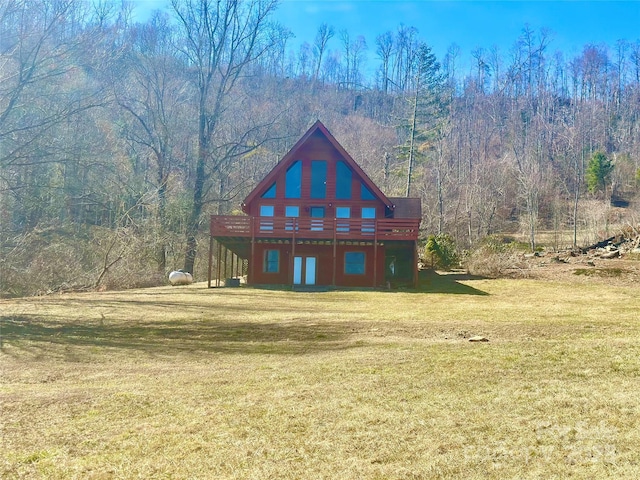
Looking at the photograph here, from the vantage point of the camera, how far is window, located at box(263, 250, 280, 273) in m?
Answer: 22.8

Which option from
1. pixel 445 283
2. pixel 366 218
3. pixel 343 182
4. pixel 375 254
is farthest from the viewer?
pixel 343 182

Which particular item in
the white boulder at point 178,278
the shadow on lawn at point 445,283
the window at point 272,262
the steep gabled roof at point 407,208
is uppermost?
the steep gabled roof at point 407,208

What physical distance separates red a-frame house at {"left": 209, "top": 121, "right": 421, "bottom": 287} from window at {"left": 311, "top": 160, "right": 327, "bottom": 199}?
0.15 feet

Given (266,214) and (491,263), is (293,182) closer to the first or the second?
(266,214)

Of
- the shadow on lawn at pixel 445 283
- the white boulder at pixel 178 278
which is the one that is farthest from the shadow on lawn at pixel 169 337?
the white boulder at pixel 178 278

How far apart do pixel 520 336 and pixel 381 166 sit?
3708 cm

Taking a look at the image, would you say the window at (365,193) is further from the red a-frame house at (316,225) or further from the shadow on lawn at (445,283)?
the shadow on lawn at (445,283)

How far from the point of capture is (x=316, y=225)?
69.8 ft

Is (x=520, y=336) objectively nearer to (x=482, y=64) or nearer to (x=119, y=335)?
(x=119, y=335)

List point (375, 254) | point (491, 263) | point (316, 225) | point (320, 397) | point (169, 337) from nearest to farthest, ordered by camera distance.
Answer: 1. point (320, 397)
2. point (169, 337)
3. point (375, 254)
4. point (316, 225)
5. point (491, 263)

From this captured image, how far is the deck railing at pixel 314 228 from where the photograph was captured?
68.3ft

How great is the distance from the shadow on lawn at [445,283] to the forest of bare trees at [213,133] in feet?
37.1

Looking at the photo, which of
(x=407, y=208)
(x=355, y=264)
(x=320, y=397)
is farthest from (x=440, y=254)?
(x=320, y=397)

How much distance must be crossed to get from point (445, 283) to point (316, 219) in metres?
6.00
